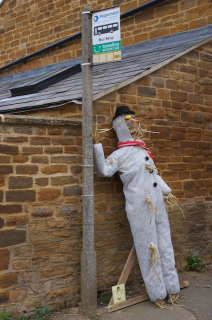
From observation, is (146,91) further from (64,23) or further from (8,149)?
(64,23)

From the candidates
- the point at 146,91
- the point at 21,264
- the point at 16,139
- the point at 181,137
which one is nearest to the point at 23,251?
the point at 21,264

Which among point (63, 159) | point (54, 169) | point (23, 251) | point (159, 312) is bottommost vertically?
point (159, 312)

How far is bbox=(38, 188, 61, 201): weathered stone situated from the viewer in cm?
521

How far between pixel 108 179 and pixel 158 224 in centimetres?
86

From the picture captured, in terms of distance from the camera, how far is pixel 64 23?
1105cm

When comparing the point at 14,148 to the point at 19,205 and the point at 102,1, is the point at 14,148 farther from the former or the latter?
the point at 102,1

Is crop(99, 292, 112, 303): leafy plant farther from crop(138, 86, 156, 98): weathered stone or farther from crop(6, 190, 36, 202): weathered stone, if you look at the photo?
crop(138, 86, 156, 98): weathered stone

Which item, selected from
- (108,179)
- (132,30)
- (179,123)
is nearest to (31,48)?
(132,30)

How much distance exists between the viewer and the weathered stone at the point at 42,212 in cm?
516

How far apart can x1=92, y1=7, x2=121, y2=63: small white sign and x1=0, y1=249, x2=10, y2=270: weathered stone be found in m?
2.37

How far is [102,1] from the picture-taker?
33.7 feet

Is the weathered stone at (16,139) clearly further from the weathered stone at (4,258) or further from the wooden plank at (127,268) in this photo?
the wooden plank at (127,268)

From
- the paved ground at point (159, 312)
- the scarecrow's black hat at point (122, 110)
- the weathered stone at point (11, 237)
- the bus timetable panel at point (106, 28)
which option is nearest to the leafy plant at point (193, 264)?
the paved ground at point (159, 312)

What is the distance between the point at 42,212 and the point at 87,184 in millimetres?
609
